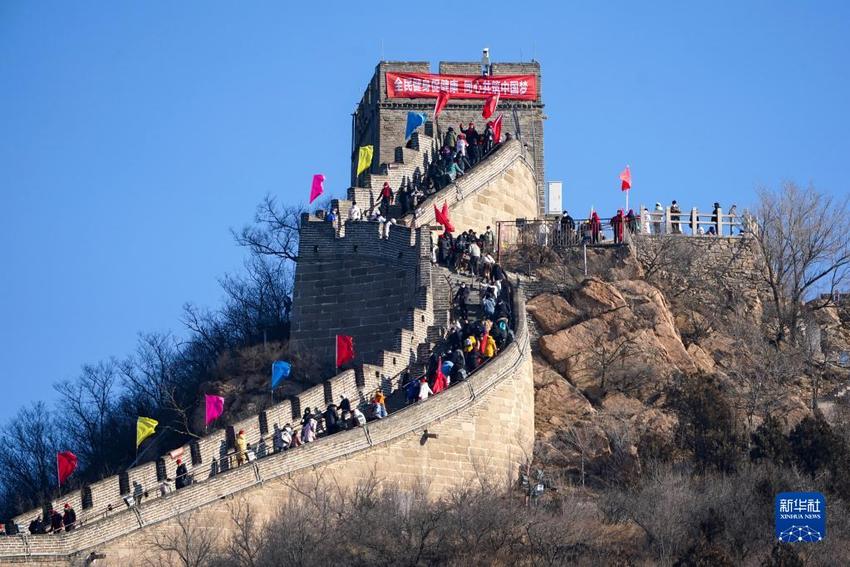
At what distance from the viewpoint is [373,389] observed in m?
60.6

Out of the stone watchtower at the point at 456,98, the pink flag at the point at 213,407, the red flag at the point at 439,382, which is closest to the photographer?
the red flag at the point at 439,382

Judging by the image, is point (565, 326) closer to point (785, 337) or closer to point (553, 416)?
point (553, 416)

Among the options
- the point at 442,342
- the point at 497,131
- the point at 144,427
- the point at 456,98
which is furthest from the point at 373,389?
the point at 456,98

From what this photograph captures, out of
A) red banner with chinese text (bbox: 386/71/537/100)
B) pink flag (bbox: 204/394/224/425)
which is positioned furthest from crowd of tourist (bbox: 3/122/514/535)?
red banner with chinese text (bbox: 386/71/537/100)

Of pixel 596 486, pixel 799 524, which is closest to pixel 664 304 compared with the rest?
pixel 596 486

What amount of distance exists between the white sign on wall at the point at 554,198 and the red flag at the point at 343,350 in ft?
53.1

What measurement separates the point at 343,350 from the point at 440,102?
15852mm

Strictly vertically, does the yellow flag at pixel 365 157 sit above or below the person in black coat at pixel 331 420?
above

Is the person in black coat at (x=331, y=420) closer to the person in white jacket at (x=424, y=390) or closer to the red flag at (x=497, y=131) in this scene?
the person in white jacket at (x=424, y=390)

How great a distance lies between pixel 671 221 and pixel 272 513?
21171mm

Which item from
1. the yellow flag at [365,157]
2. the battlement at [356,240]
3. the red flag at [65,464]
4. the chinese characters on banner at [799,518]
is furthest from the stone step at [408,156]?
the chinese characters on banner at [799,518]

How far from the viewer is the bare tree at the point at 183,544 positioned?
175ft

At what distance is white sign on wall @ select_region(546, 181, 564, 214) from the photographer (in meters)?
78.3

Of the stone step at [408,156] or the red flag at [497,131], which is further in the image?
the red flag at [497,131]
